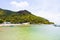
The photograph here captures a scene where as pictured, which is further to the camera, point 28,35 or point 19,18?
point 19,18

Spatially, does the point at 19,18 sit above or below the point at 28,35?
below

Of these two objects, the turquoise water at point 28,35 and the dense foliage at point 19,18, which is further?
the dense foliage at point 19,18

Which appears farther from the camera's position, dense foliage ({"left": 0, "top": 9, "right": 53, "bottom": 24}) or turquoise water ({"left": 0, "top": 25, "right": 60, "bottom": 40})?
dense foliage ({"left": 0, "top": 9, "right": 53, "bottom": 24})
